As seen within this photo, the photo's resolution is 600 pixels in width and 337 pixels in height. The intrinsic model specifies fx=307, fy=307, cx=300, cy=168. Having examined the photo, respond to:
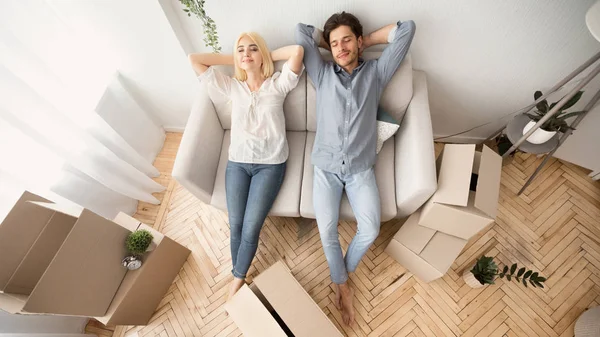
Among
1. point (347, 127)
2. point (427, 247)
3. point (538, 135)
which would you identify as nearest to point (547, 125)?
point (538, 135)

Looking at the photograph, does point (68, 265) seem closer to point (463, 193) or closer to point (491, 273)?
point (463, 193)

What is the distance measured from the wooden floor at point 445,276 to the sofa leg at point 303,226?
3 centimetres

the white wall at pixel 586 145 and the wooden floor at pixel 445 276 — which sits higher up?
the white wall at pixel 586 145

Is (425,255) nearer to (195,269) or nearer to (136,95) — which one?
(195,269)

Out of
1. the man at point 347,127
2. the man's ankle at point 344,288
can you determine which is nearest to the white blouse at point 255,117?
the man at point 347,127

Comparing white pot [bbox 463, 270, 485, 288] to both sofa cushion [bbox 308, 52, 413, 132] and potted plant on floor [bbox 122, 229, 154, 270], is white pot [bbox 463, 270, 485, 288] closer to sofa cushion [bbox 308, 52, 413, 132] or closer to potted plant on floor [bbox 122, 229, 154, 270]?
sofa cushion [bbox 308, 52, 413, 132]

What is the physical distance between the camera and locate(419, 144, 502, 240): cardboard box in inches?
55.9

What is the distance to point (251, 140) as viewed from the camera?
168 cm

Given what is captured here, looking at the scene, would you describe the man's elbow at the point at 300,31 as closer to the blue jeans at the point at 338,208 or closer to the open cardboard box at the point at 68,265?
the blue jeans at the point at 338,208

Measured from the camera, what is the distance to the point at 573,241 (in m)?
1.92

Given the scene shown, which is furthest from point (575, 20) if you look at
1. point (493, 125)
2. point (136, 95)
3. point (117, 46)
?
point (136, 95)

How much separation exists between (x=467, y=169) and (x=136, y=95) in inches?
82.9

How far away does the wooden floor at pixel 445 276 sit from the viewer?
5.69 ft

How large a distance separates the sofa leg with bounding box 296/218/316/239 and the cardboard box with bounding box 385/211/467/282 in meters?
0.55
